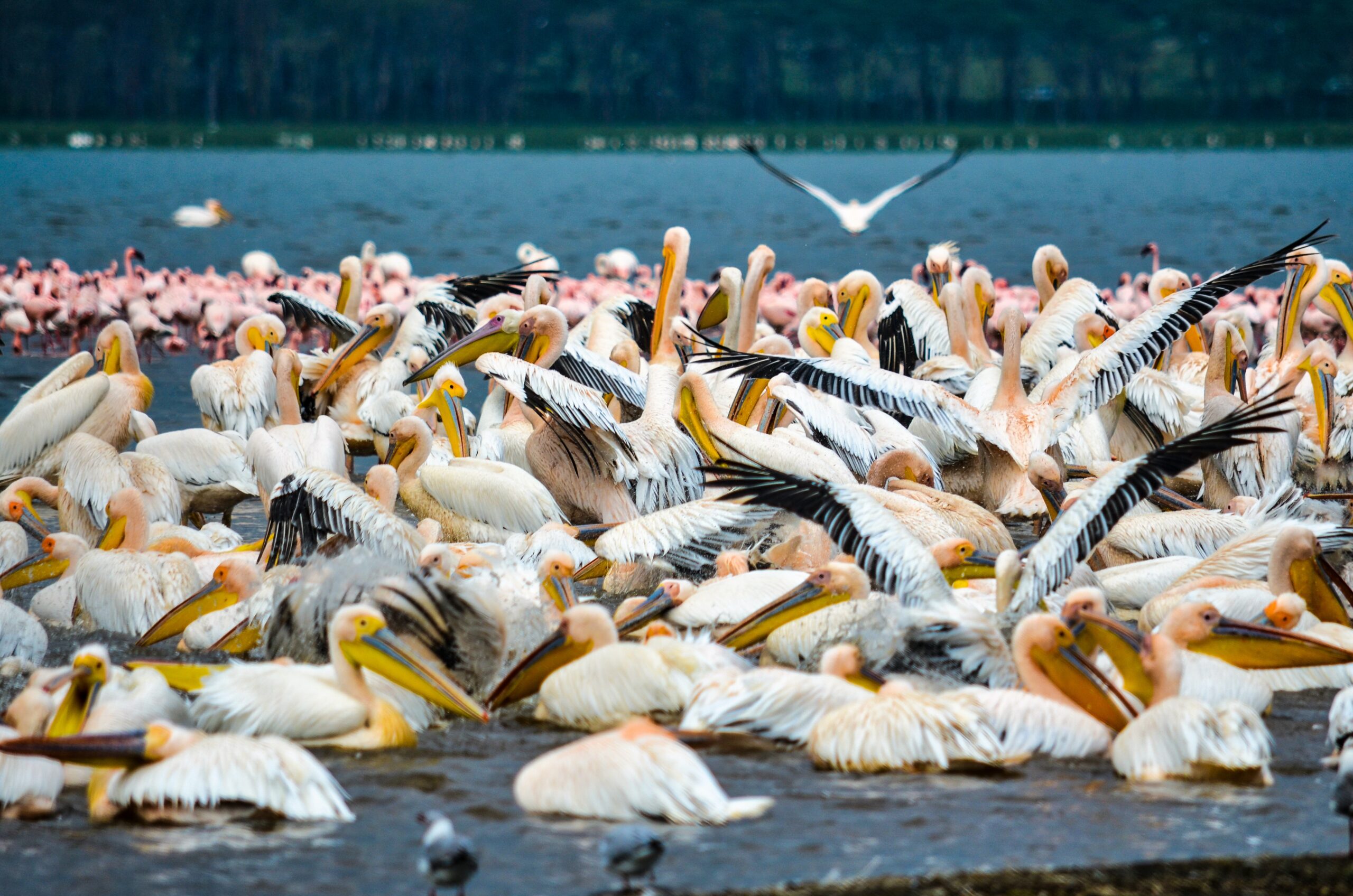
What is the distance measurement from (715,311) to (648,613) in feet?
11.9

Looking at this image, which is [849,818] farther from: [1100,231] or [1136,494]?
[1100,231]

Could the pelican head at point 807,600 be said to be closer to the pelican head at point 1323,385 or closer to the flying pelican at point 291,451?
the flying pelican at point 291,451

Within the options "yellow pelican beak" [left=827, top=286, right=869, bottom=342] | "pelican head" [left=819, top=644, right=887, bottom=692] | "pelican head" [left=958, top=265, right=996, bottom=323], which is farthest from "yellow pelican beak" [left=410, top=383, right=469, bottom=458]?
"pelican head" [left=958, top=265, right=996, bottom=323]

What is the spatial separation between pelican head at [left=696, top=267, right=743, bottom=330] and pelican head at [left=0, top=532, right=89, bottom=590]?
133 inches

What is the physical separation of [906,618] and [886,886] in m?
1.18

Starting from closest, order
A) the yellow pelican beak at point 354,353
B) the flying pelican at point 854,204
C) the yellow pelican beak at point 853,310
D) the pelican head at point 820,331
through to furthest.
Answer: the pelican head at point 820,331, the yellow pelican beak at point 354,353, the yellow pelican beak at point 853,310, the flying pelican at point 854,204

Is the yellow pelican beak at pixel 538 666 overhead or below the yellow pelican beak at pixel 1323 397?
below

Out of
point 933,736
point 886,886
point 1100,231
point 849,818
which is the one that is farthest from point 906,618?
point 1100,231

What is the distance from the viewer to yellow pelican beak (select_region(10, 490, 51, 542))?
5738 millimetres

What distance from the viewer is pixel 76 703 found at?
3.61 m

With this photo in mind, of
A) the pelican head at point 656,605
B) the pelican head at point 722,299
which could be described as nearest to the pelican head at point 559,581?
the pelican head at point 656,605

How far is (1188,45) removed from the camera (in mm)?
97062

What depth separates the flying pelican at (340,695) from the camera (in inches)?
151

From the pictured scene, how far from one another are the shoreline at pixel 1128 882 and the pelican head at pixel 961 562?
177 centimetres
